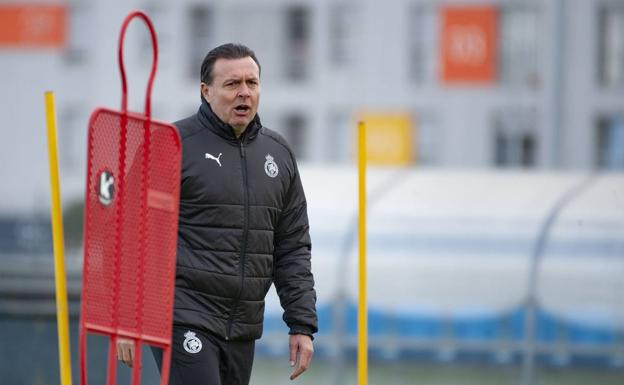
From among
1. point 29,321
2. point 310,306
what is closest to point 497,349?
point 29,321

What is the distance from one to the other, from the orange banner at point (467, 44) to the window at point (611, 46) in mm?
11844

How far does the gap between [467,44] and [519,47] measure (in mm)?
12018

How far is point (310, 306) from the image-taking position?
558 centimetres

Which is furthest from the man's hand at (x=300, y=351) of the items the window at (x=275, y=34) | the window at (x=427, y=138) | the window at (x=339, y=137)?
→ the window at (x=275, y=34)

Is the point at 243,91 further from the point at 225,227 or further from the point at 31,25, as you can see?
the point at 31,25

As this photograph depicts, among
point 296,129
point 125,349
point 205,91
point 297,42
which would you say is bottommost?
point 296,129

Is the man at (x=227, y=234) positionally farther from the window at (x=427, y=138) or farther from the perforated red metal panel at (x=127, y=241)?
the window at (x=427, y=138)

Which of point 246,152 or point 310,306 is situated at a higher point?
point 246,152

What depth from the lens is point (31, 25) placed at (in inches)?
1288

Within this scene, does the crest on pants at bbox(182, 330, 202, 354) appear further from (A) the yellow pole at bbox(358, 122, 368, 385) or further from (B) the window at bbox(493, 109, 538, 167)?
(B) the window at bbox(493, 109, 538, 167)

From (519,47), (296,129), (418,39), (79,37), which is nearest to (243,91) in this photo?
(519,47)

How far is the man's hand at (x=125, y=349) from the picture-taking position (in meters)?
4.82

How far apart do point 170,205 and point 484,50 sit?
92.7 feet

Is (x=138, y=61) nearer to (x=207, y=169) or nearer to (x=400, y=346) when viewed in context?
(x=400, y=346)
